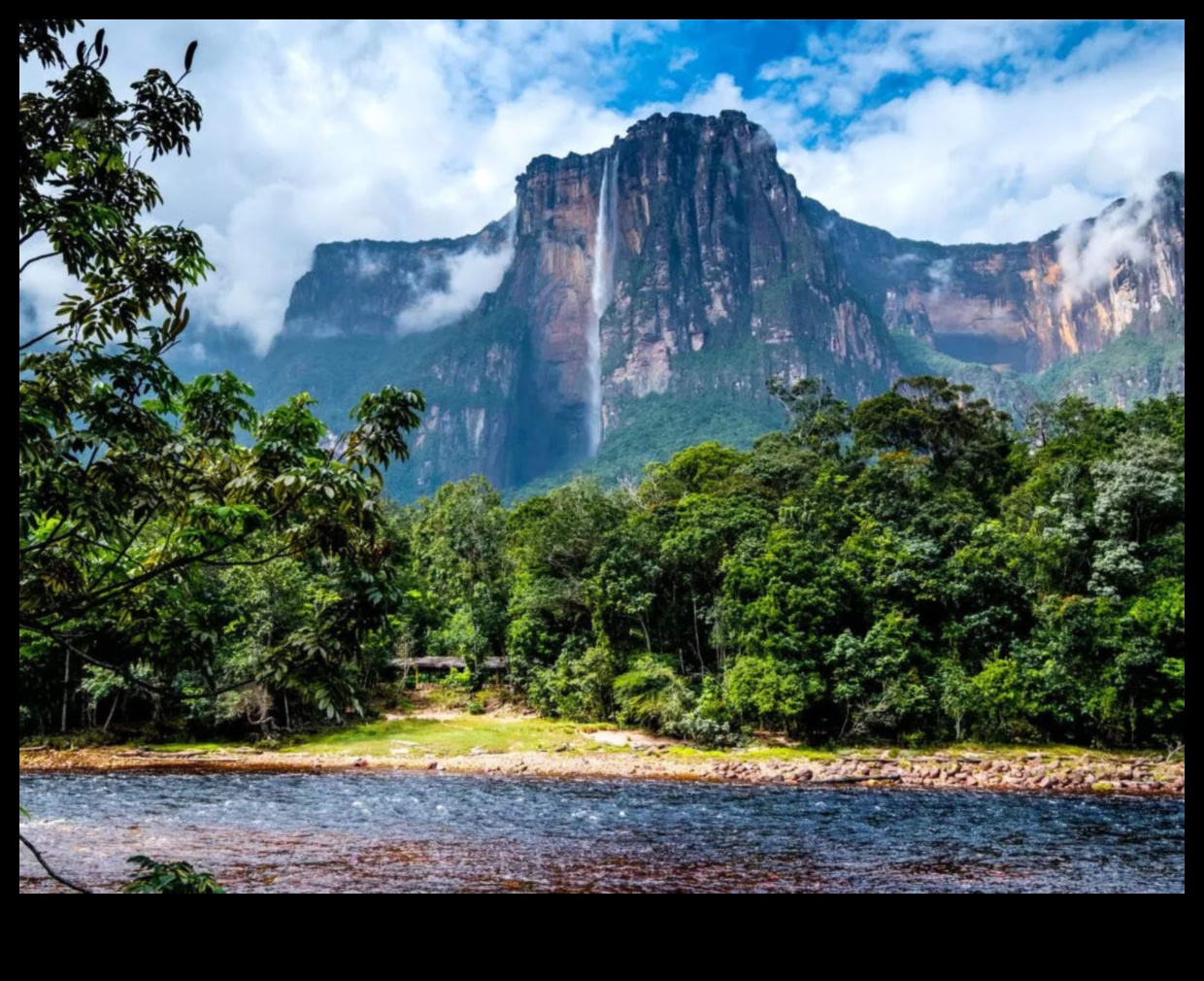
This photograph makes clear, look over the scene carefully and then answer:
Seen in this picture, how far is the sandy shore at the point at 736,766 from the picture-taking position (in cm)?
2123

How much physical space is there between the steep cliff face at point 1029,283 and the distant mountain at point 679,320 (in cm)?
46

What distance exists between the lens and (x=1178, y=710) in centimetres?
2412

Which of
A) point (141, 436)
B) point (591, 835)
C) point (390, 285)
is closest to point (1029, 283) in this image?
point (390, 285)

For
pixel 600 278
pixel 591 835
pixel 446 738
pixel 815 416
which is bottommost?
pixel 446 738

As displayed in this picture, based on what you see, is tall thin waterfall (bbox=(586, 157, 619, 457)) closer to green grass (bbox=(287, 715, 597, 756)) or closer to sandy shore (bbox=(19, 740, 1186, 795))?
green grass (bbox=(287, 715, 597, 756))

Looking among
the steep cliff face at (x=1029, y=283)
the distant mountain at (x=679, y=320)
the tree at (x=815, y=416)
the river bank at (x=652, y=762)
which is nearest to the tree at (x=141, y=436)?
Result: the river bank at (x=652, y=762)

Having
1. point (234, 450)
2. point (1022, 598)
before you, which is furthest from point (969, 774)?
point (234, 450)

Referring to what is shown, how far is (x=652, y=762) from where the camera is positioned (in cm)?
2339

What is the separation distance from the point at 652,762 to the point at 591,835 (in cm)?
871

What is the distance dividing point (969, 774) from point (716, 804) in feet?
25.5

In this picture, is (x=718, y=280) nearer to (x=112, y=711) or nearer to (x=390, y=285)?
(x=390, y=285)

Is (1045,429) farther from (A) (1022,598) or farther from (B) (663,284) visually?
(B) (663,284)

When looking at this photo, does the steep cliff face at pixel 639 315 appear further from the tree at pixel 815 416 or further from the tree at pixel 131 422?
the tree at pixel 131 422
